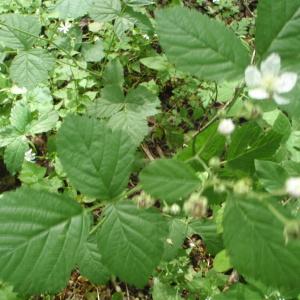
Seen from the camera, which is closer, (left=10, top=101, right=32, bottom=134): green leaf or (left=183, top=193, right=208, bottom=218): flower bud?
(left=183, top=193, right=208, bottom=218): flower bud

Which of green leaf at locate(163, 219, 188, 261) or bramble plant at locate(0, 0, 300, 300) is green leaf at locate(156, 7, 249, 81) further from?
green leaf at locate(163, 219, 188, 261)

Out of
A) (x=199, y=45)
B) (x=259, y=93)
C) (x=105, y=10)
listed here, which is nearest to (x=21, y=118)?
(x=105, y=10)

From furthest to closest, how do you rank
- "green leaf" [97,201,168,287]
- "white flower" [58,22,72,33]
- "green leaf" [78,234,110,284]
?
"white flower" [58,22,72,33]
"green leaf" [78,234,110,284]
"green leaf" [97,201,168,287]

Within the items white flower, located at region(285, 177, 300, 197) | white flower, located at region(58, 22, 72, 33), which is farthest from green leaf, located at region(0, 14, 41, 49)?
white flower, located at region(285, 177, 300, 197)

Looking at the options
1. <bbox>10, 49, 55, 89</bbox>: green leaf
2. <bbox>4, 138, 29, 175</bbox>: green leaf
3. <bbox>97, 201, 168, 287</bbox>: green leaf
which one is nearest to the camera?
<bbox>97, 201, 168, 287</bbox>: green leaf

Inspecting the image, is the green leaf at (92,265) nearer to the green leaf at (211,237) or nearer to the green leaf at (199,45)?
the green leaf at (211,237)

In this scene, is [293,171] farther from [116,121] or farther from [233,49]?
[116,121]

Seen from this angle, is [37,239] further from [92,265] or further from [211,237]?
[211,237]
